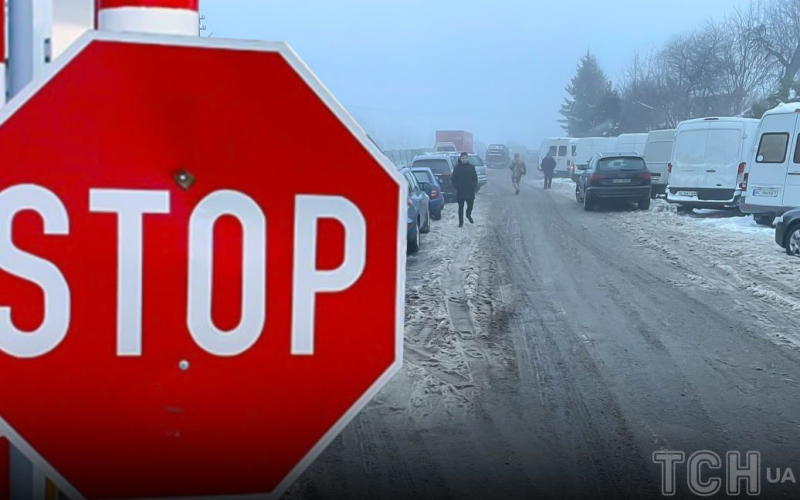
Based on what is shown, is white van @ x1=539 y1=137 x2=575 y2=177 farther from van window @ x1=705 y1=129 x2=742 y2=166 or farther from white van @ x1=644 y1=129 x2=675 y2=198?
van window @ x1=705 y1=129 x2=742 y2=166

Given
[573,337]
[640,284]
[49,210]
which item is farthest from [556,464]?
[640,284]

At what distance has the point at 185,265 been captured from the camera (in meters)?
Answer: 1.63

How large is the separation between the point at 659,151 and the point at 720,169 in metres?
5.54

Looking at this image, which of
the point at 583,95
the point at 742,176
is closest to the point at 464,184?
the point at 742,176

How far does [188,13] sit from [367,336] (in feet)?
2.48

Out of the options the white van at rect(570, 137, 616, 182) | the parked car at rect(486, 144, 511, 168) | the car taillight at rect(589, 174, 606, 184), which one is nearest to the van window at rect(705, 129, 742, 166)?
the car taillight at rect(589, 174, 606, 184)

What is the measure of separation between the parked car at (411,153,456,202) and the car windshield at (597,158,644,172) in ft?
14.1

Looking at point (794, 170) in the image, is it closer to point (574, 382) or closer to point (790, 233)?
point (790, 233)

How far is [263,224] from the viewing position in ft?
5.41

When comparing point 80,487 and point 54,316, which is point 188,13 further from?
point 80,487

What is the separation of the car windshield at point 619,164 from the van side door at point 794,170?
6.19 meters

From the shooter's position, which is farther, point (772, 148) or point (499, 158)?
point (499, 158)

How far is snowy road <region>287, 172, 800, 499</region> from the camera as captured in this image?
15.1 feet

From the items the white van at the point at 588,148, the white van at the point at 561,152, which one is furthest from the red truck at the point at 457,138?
the white van at the point at 588,148
